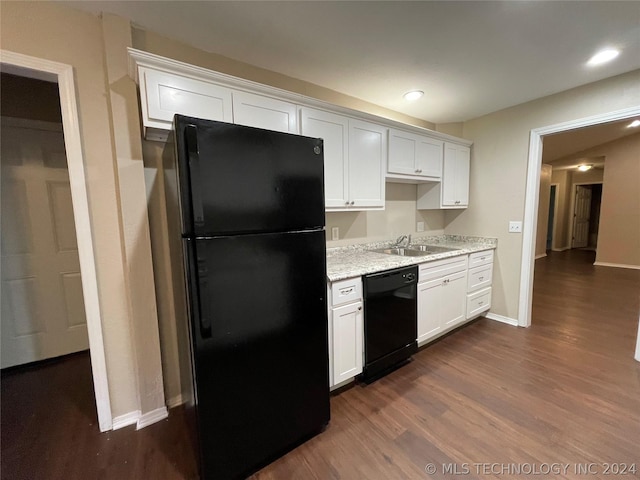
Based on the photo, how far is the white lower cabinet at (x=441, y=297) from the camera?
2.49 meters

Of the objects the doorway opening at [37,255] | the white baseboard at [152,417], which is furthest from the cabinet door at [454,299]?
the doorway opening at [37,255]

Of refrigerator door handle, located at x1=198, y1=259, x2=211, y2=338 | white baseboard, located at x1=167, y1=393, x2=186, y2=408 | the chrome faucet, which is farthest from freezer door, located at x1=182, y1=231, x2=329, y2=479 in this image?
the chrome faucet

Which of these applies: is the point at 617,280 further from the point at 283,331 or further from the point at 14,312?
the point at 14,312

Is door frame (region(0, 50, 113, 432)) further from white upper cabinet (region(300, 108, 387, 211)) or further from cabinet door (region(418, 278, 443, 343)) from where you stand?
cabinet door (region(418, 278, 443, 343))

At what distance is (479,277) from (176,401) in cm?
317

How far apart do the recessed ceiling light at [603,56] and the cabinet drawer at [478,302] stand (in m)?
2.24

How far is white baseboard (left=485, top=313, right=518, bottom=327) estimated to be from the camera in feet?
10.5

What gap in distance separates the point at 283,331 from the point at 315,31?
6.01 ft

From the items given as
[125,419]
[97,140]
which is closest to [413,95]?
[97,140]

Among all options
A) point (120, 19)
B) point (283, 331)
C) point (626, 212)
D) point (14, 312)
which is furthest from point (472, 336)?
point (626, 212)

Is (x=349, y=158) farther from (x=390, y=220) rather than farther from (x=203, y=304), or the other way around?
(x=203, y=304)

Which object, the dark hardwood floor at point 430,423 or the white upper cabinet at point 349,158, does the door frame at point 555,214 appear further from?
the white upper cabinet at point 349,158

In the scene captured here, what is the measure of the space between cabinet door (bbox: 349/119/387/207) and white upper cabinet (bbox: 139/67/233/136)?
3.49ft

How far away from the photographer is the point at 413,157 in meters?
2.79
